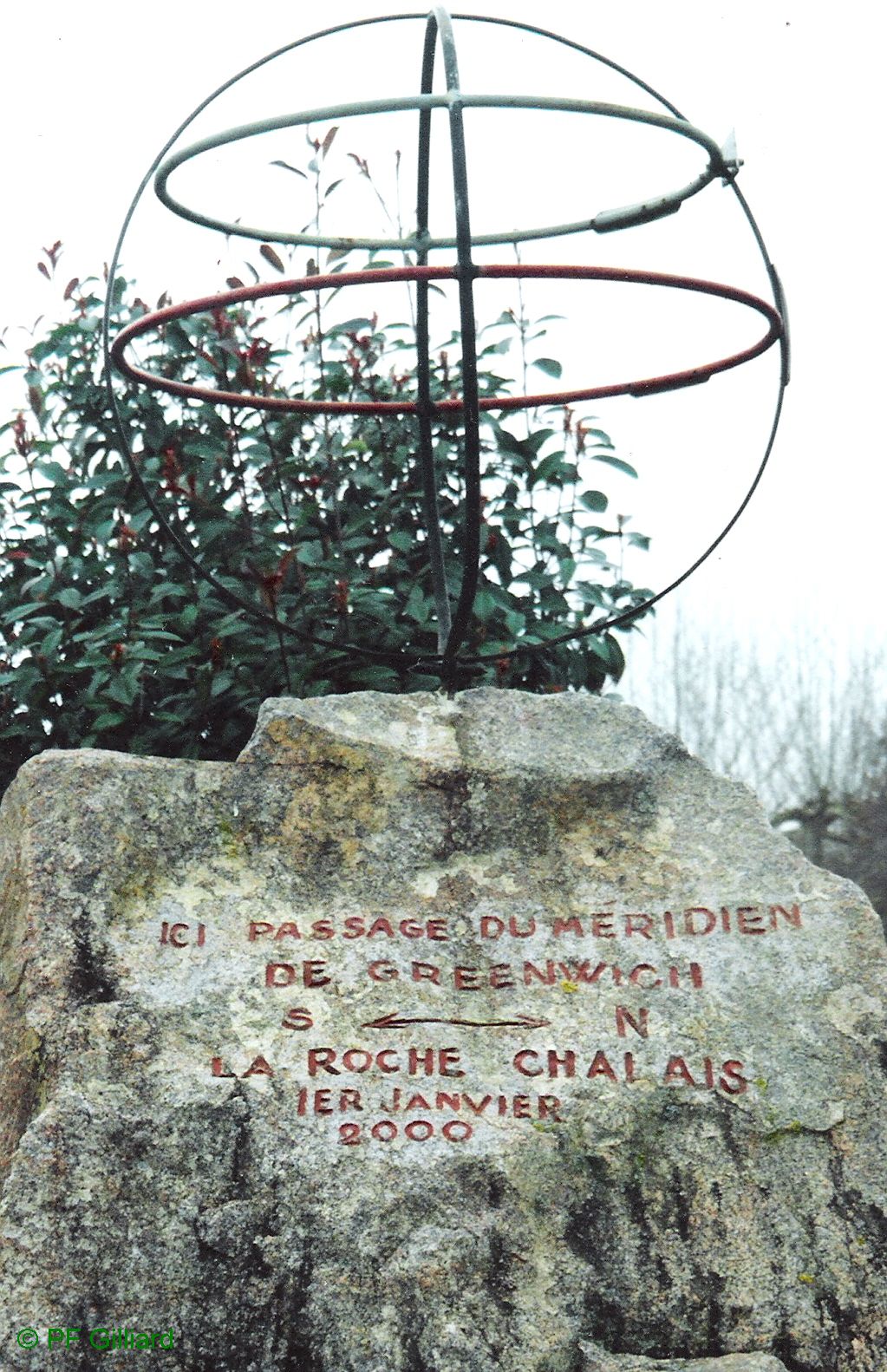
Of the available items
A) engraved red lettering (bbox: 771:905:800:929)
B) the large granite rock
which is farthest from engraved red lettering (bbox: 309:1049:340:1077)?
engraved red lettering (bbox: 771:905:800:929)

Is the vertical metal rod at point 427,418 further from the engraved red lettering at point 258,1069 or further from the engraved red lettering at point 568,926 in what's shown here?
the engraved red lettering at point 258,1069

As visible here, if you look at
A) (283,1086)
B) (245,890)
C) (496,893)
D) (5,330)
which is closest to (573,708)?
(496,893)

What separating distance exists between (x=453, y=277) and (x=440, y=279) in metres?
0.26

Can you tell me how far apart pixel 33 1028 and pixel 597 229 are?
89.5 inches

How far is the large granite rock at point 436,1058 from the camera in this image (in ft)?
10.5

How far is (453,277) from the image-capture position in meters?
3.55

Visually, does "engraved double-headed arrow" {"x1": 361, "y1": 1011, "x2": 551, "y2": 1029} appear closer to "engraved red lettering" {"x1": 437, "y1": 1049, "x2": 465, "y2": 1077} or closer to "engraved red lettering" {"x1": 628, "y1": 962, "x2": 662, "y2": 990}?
"engraved red lettering" {"x1": 437, "y1": 1049, "x2": 465, "y2": 1077}

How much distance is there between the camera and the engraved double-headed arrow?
3.51 metres

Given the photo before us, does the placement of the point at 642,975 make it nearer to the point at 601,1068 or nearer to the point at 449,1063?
the point at 601,1068

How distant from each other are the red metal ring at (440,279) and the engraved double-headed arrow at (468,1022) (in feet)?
5.21

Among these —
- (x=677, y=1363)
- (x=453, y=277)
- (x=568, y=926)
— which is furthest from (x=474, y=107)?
→ (x=677, y=1363)

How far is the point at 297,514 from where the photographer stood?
4.95m

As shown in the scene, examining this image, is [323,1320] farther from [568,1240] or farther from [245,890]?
[245,890]

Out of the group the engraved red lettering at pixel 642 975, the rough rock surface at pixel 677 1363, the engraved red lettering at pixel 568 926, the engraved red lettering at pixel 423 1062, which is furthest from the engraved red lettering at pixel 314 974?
the rough rock surface at pixel 677 1363
